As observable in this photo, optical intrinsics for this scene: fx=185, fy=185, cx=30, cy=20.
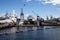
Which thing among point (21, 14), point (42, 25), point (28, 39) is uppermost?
point (21, 14)

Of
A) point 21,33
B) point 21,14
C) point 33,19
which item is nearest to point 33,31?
point 21,33

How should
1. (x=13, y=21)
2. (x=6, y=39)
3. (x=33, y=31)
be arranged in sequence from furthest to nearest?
(x=33, y=31) < (x=13, y=21) < (x=6, y=39)

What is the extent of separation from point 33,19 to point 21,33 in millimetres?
1786

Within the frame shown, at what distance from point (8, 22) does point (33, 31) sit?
3388mm

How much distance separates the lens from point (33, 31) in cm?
1366

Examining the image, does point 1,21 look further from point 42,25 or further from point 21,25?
point 42,25

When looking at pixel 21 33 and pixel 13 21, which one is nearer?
pixel 13 21

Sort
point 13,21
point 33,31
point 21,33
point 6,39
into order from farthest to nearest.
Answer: point 33,31, point 21,33, point 13,21, point 6,39

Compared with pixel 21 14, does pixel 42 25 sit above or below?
below

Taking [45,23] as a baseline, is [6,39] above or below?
below

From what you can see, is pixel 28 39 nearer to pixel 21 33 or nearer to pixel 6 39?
pixel 6 39

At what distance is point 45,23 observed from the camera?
36.4 feet

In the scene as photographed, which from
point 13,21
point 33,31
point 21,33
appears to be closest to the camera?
point 13,21

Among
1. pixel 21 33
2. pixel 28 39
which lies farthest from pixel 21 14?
pixel 21 33
